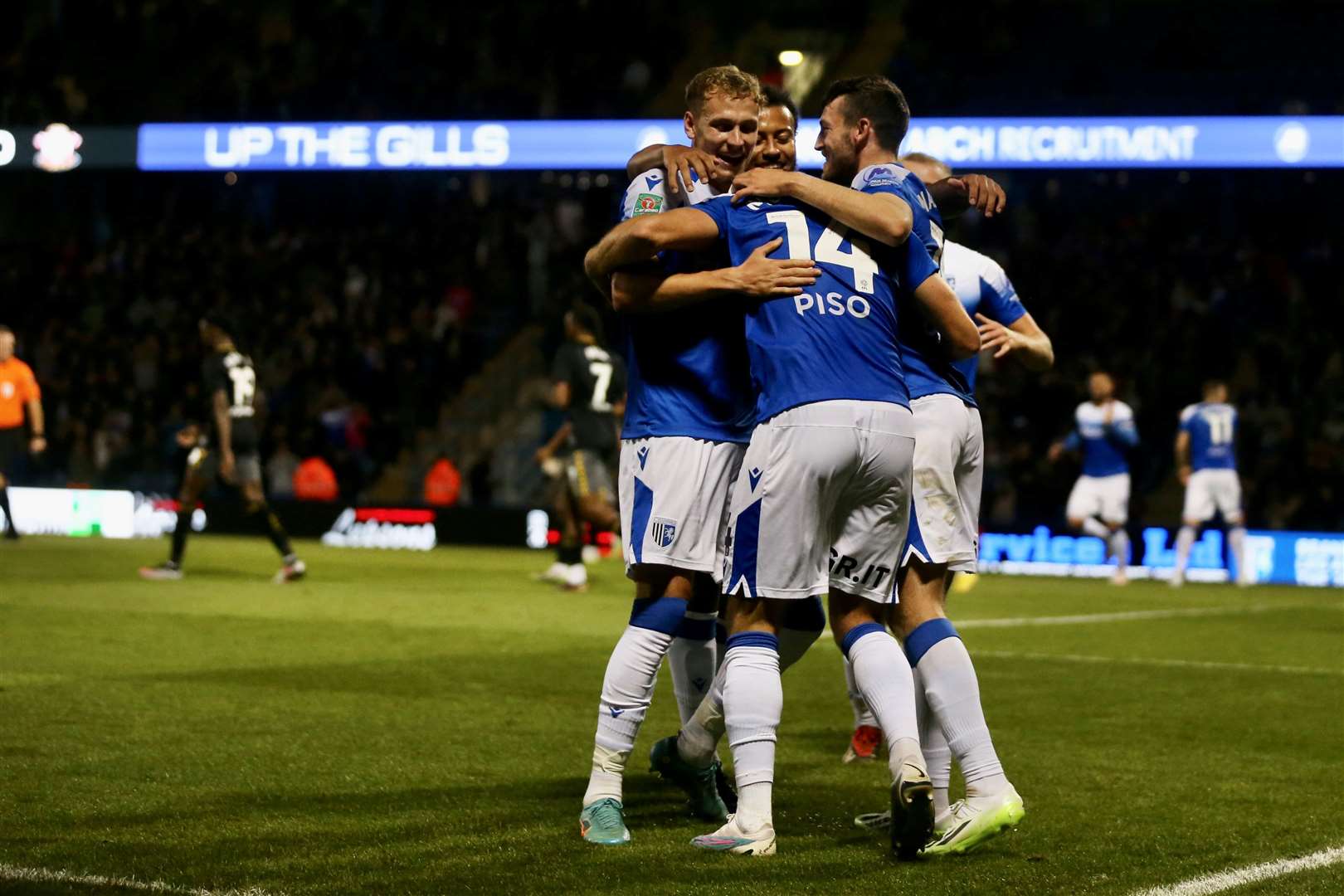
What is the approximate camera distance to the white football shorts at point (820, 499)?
199 inches

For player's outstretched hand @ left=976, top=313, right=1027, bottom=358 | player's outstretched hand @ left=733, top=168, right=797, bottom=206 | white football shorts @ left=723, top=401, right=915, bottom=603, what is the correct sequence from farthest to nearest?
player's outstretched hand @ left=976, top=313, right=1027, bottom=358, player's outstretched hand @ left=733, top=168, right=797, bottom=206, white football shorts @ left=723, top=401, right=915, bottom=603

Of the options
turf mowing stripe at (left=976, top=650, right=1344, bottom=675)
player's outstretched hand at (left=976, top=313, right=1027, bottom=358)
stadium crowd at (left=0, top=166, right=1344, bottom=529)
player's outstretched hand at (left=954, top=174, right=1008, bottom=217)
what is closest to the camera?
player's outstretched hand at (left=976, top=313, right=1027, bottom=358)

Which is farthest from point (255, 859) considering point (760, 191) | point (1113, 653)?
point (1113, 653)

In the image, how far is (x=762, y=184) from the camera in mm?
5180

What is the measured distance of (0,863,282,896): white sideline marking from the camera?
448 centimetres

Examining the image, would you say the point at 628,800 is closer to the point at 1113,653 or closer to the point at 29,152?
the point at 1113,653

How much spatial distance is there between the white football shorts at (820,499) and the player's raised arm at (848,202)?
0.49m

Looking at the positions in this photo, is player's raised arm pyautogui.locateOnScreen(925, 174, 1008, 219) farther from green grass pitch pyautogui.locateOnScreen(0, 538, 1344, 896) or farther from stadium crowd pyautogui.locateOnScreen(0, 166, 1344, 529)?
stadium crowd pyautogui.locateOnScreen(0, 166, 1344, 529)

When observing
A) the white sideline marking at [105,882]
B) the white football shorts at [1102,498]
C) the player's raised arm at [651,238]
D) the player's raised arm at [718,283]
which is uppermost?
the player's raised arm at [651,238]

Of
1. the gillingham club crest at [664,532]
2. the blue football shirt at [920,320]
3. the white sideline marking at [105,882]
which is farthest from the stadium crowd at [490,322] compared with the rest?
the white sideline marking at [105,882]

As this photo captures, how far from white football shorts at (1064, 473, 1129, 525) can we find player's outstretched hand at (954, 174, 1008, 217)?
1262cm

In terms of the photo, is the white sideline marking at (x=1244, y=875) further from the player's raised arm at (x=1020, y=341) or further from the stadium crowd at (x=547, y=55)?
the stadium crowd at (x=547, y=55)

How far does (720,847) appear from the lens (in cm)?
512

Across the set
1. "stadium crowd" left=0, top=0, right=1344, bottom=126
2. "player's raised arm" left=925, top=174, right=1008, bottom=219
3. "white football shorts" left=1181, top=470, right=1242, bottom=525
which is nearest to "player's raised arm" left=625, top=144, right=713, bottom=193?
"player's raised arm" left=925, top=174, right=1008, bottom=219
